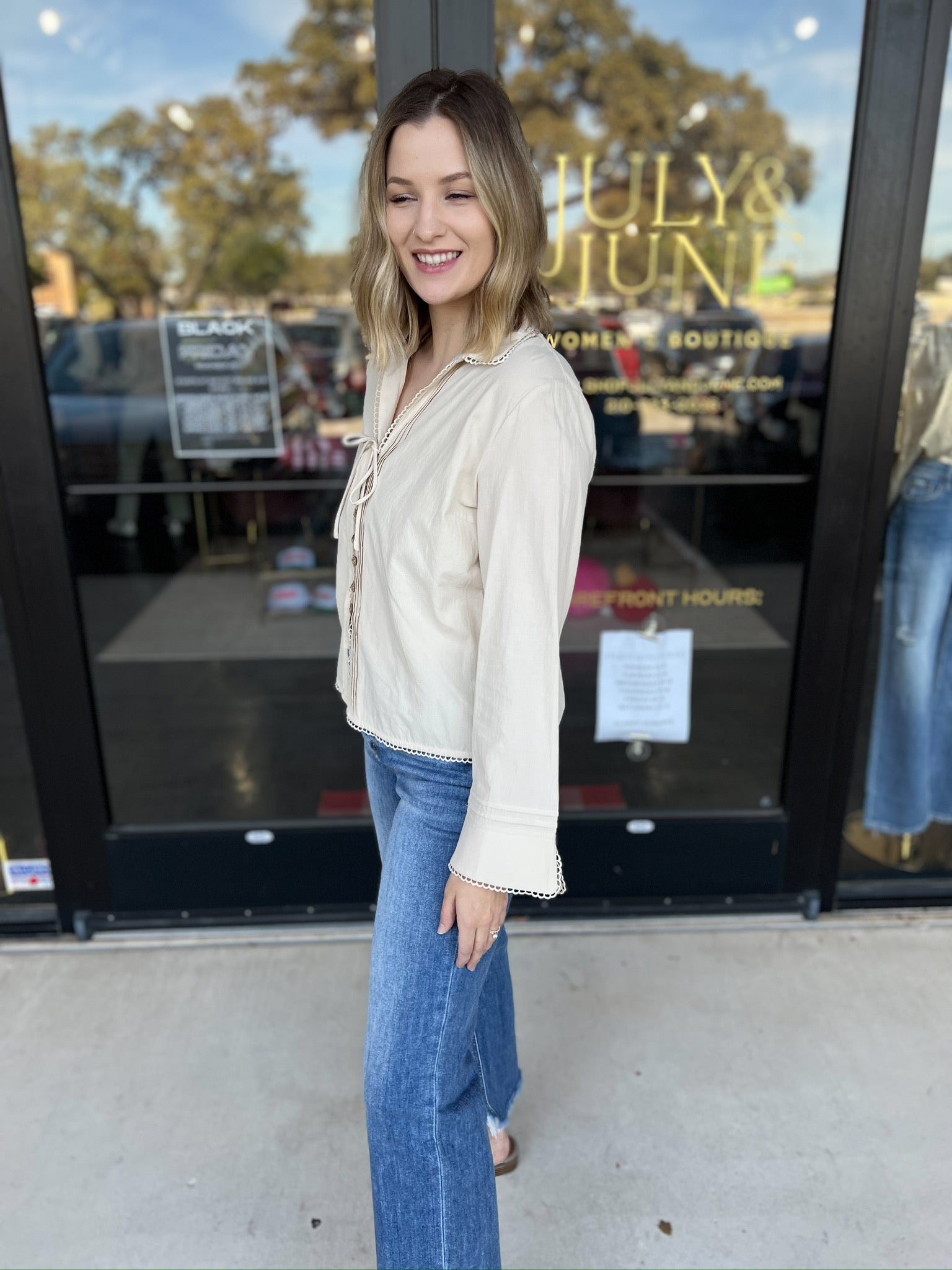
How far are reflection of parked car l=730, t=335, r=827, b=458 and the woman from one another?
131cm

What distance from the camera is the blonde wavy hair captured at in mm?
1203

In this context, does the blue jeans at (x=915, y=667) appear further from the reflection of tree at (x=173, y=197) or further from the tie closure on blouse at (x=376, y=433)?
the reflection of tree at (x=173, y=197)

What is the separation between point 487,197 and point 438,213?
0.07m

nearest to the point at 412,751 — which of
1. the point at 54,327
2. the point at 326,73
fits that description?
the point at 54,327

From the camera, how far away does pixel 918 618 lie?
247cm

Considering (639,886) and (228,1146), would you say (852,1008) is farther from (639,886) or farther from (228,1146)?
(228,1146)

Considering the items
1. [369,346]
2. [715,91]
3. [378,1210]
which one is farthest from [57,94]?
[378,1210]

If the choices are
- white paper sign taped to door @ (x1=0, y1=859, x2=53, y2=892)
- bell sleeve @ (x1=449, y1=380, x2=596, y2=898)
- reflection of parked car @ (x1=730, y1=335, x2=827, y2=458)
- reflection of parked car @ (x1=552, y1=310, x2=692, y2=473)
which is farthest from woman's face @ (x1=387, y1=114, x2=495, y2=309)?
white paper sign taped to door @ (x1=0, y1=859, x2=53, y2=892)

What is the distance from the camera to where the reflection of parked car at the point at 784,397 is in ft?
7.86

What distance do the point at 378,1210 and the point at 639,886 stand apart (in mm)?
1343

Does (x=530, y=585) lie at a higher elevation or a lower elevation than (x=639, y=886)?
higher

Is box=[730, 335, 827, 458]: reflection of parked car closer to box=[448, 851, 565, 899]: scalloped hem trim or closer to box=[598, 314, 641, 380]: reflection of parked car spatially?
box=[598, 314, 641, 380]: reflection of parked car

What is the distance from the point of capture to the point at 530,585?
1147mm

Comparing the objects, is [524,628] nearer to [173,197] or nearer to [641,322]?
[641,322]
